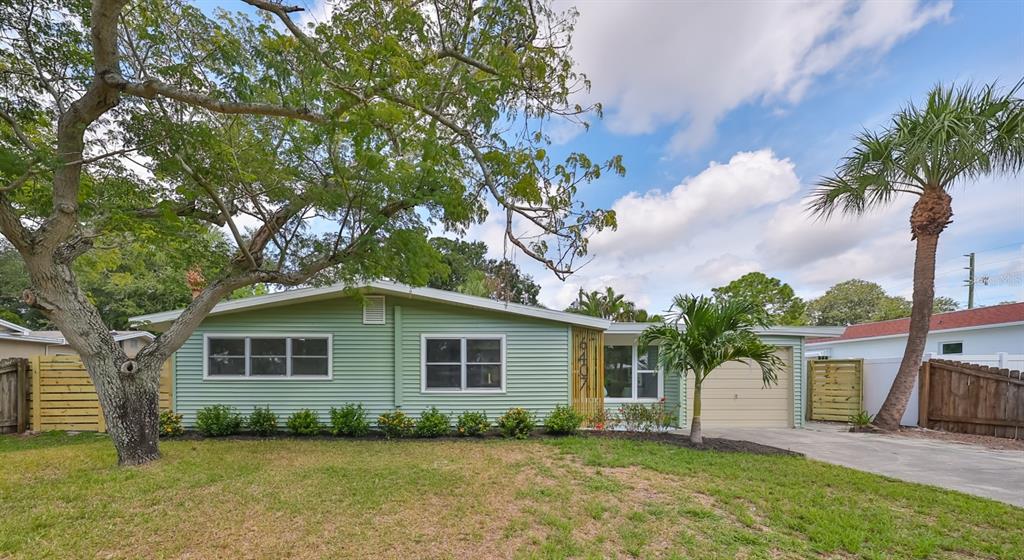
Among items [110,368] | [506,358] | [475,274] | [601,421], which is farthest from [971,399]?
[110,368]

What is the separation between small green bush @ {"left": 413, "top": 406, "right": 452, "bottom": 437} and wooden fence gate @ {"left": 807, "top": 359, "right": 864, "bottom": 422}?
381 inches

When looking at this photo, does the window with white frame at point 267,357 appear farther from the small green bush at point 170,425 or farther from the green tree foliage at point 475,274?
the green tree foliage at point 475,274

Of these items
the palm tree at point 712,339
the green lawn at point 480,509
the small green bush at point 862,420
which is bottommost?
the small green bush at point 862,420

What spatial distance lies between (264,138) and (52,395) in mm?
7740

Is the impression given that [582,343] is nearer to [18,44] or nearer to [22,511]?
[22,511]

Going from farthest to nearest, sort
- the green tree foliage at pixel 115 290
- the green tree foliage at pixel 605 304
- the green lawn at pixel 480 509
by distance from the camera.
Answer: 1. the green tree foliage at pixel 115 290
2. the green tree foliage at pixel 605 304
3. the green lawn at pixel 480 509

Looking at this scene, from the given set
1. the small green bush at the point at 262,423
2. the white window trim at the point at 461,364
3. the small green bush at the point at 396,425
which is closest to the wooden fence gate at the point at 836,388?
the white window trim at the point at 461,364

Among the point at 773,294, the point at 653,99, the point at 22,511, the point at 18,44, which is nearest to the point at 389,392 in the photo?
the point at 22,511

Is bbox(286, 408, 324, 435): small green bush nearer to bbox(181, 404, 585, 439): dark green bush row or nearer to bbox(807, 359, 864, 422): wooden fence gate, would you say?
bbox(181, 404, 585, 439): dark green bush row

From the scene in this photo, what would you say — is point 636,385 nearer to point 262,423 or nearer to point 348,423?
point 348,423

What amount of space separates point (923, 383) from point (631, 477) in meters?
8.77

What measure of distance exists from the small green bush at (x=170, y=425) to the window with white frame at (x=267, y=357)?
2.92 ft

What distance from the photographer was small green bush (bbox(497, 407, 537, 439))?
26.5 feet

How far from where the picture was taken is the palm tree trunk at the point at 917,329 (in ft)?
29.4
